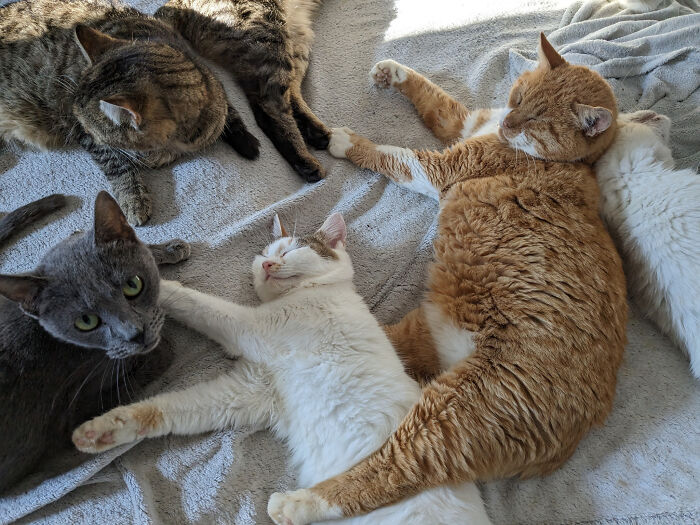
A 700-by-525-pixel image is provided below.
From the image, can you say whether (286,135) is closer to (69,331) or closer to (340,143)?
(340,143)

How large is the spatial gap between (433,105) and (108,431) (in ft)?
6.08

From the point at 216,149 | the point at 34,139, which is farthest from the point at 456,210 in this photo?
the point at 34,139

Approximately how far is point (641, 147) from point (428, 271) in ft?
3.05

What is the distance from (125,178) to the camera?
1.80 m

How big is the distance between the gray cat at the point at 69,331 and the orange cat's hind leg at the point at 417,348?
81cm

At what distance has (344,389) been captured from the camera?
141cm

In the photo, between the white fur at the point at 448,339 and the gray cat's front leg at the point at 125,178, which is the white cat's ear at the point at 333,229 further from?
the gray cat's front leg at the point at 125,178

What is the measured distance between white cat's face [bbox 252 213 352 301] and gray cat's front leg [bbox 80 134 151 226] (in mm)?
498

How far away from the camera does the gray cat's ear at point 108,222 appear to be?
1.26 m

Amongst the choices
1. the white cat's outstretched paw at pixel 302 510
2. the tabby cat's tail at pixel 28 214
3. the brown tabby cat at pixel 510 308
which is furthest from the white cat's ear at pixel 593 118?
the tabby cat's tail at pixel 28 214

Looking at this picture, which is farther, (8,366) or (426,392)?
(426,392)

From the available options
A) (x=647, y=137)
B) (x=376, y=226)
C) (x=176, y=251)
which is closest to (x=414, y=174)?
(x=376, y=226)

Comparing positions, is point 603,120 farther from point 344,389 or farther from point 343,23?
point 343,23

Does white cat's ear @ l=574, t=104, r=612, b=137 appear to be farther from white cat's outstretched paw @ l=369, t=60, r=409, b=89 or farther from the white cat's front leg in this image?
the white cat's front leg
